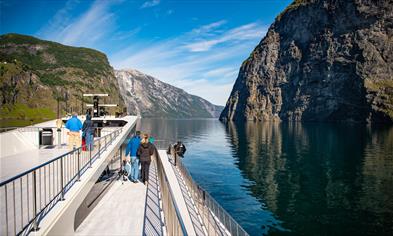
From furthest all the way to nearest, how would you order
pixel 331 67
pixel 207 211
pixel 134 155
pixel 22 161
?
pixel 331 67 < pixel 134 155 < pixel 207 211 < pixel 22 161

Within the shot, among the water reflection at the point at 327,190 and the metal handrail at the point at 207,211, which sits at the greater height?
the metal handrail at the point at 207,211

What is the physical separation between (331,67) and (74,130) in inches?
6733

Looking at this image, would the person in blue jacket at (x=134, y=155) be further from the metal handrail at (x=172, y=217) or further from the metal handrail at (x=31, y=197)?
the metal handrail at (x=172, y=217)

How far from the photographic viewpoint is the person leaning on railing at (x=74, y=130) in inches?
492

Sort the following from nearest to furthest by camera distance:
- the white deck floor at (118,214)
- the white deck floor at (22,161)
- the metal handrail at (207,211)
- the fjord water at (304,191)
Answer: the white deck floor at (118,214) → the white deck floor at (22,161) → the metal handrail at (207,211) → the fjord water at (304,191)

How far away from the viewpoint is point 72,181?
8.89 m

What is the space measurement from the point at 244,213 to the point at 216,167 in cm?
1700

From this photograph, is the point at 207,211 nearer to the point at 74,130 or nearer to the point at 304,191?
the point at 74,130

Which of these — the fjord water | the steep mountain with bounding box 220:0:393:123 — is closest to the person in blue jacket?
the fjord water

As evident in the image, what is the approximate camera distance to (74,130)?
12.6 metres

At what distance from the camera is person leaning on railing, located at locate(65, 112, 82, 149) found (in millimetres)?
12492

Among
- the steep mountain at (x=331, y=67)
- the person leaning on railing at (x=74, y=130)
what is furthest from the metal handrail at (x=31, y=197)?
the steep mountain at (x=331, y=67)

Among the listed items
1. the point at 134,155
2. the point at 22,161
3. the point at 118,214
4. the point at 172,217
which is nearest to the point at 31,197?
the point at 118,214

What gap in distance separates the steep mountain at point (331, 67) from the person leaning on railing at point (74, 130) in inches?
5561
